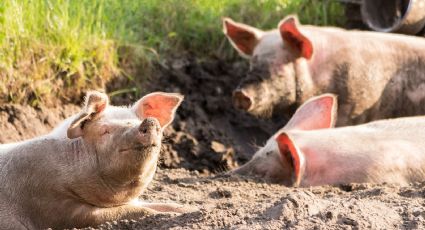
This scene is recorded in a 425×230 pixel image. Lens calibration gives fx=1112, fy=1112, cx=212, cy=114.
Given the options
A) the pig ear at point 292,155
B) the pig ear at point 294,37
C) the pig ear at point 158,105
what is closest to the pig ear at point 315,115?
the pig ear at point 292,155

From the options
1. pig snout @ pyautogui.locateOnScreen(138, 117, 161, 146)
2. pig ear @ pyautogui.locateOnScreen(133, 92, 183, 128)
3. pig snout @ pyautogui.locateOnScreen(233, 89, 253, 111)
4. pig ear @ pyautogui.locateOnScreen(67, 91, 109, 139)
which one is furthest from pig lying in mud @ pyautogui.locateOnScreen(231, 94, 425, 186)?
pig snout @ pyautogui.locateOnScreen(138, 117, 161, 146)

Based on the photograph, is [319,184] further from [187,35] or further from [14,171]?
[187,35]

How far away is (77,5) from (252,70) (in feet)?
4.65

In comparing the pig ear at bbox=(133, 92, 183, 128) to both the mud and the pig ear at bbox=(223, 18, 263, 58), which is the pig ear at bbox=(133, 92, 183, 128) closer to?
the mud

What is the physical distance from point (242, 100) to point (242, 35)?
0.66 meters

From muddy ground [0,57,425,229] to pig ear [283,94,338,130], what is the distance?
61 centimetres

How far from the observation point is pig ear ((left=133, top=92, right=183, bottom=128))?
5.42 metres

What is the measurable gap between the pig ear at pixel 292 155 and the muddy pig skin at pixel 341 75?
1.72 metres

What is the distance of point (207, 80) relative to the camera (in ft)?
30.9

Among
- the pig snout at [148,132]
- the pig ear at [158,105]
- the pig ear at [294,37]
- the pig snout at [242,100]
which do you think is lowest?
the pig snout at [242,100]

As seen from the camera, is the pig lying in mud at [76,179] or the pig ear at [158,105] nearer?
the pig lying in mud at [76,179]

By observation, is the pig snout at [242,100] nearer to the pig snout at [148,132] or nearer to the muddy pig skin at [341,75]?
the muddy pig skin at [341,75]

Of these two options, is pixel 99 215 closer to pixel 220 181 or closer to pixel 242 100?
pixel 220 181

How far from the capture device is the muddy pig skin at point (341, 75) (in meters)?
8.44
